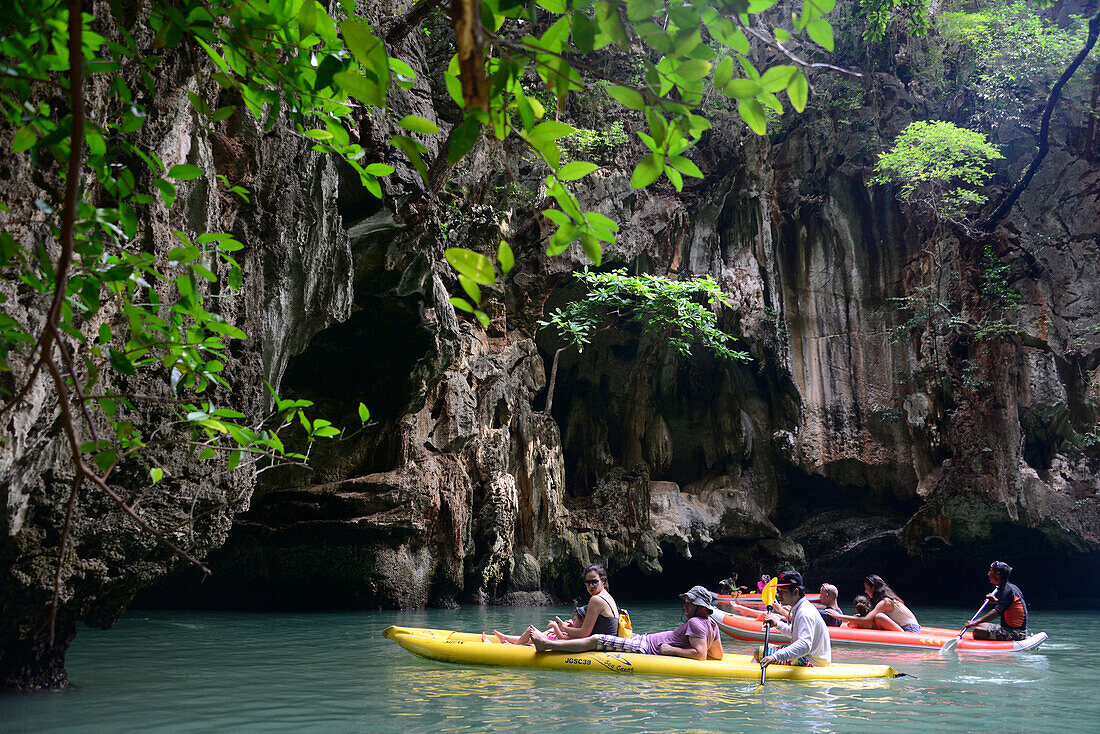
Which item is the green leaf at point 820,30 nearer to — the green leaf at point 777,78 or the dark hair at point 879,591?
the green leaf at point 777,78

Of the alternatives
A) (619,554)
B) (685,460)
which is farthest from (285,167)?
(685,460)

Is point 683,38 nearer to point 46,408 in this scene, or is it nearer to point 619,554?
point 46,408

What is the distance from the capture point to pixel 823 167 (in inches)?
773

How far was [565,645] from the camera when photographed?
7.02 metres

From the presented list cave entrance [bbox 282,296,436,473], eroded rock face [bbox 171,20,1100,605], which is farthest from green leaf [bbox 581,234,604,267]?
eroded rock face [bbox 171,20,1100,605]

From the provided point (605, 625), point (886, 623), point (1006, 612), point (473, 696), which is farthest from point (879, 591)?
point (473, 696)

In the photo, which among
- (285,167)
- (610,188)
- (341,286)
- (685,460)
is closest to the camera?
(285,167)

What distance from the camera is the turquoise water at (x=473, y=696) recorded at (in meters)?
4.71

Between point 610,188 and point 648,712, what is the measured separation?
13.2 meters

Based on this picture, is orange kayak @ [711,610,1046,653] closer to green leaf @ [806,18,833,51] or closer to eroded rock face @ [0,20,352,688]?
eroded rock face @ [0,20,352,688]

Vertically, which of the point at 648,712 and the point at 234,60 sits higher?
the point at 234,60

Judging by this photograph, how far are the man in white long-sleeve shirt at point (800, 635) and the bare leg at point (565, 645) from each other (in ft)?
5.43

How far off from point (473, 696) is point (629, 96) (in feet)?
17.5

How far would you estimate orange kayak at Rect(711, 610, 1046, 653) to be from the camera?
909 centimetres
